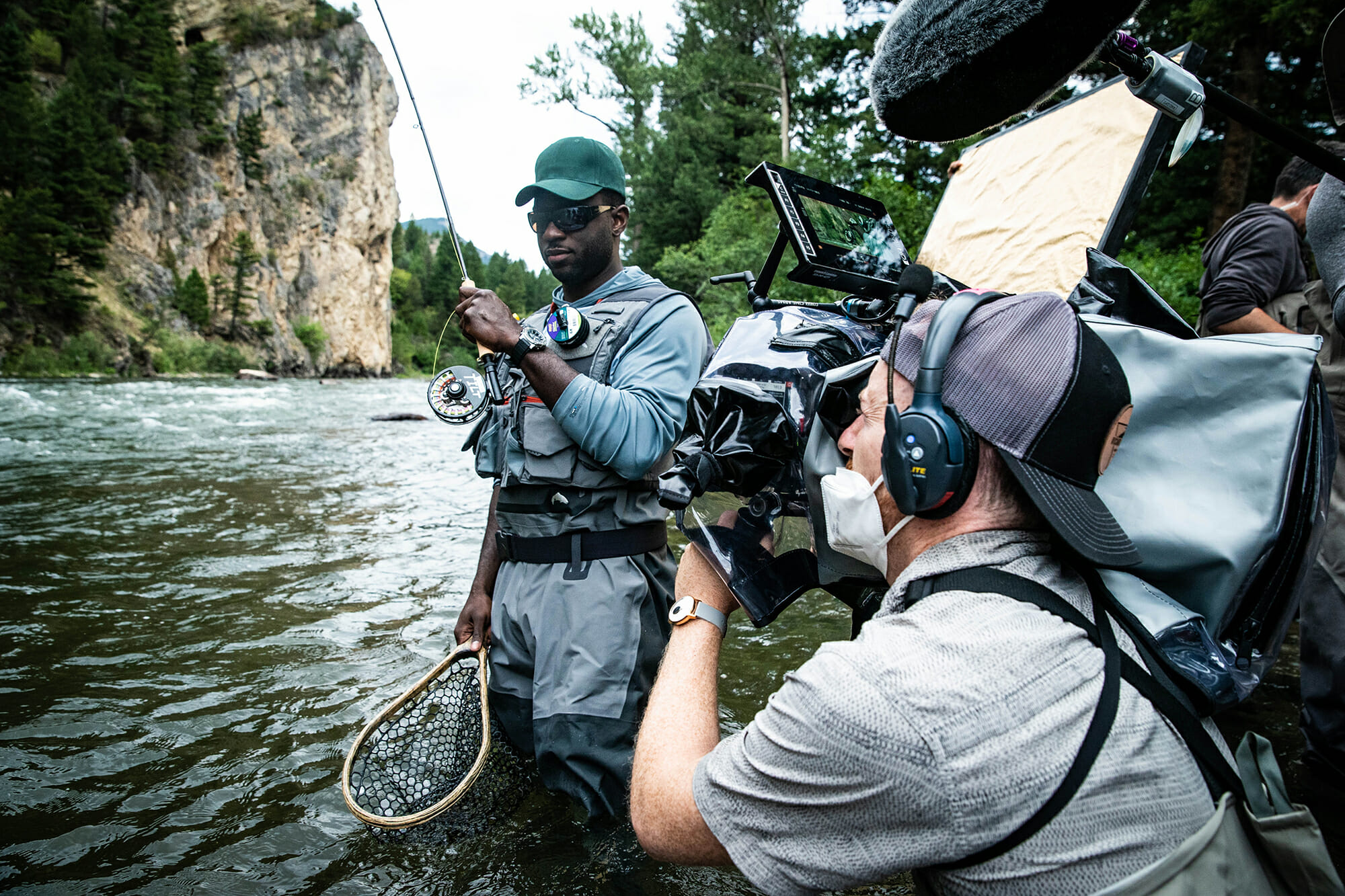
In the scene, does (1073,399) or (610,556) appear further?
(610,556)

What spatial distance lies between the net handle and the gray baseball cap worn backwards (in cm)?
195

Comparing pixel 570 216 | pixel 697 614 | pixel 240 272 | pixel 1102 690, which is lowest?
pixel 697 614

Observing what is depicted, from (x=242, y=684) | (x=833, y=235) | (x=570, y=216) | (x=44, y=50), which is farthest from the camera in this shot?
(x=44, y=50)

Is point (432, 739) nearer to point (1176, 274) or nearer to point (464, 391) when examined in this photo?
point (464, 391)

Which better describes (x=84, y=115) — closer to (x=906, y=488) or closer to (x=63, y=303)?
(x=63, y=303)

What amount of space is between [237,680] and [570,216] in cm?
329

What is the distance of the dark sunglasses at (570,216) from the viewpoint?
2.96 meters

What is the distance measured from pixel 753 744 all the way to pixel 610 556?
1.52m

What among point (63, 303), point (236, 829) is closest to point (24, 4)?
point (63, 303)

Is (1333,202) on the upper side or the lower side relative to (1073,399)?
upper

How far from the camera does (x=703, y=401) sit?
5.83ft

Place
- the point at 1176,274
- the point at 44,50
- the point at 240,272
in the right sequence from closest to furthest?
the point at 1176,274 → the point at 44,50 → the point at 240,272

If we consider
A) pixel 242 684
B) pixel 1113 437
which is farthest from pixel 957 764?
pixel 242 684

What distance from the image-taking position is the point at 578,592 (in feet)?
8.48
